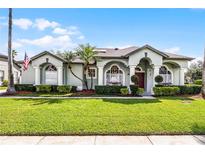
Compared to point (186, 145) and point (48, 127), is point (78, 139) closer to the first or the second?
point (48, 127)

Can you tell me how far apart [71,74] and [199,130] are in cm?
1762

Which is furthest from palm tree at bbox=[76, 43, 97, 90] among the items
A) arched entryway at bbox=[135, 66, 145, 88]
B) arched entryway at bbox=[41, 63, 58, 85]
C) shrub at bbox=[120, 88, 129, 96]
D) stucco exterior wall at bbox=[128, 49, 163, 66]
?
arched entryway at bbox=[135, 66, 145, 88]

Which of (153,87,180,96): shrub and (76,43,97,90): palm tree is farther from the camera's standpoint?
(76,43,97,90): palm tree

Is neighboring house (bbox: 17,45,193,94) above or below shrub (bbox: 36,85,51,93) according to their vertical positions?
above

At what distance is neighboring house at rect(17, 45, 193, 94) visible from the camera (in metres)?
22.6

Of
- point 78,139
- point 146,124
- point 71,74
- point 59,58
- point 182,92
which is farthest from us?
point 71,74

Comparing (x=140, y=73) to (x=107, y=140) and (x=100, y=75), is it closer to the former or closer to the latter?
(x=100, y=75)

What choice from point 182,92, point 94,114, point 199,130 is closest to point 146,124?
point 199,130

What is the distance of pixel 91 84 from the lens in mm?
24828

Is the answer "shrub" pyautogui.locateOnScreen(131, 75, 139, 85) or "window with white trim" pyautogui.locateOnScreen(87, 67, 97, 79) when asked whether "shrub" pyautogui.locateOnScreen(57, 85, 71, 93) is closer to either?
"window with white trim" pyautogui.locateOnScreen(87, 67, 97, 79)

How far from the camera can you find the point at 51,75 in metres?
24.6

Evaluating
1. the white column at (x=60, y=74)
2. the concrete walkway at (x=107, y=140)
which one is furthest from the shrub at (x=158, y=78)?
the concrete walkway at (x=107, y=140)

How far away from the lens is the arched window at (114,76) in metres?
24.5

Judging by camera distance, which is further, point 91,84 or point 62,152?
point 91,84
